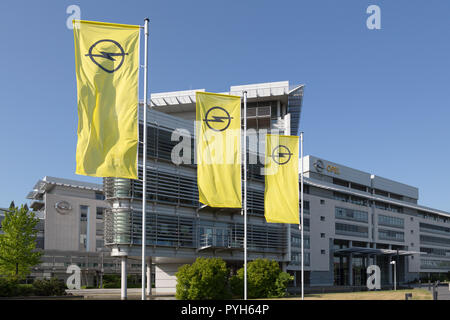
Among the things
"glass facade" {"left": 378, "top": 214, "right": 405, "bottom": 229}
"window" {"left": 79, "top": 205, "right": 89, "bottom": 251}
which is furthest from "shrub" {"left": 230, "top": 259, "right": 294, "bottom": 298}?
"window" {"left": 79, "top": 205, "right": 89, "bottom": 251}

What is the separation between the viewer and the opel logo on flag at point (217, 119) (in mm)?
26625

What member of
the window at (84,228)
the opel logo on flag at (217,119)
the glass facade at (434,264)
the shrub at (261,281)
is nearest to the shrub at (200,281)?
the shrub at (261,281)

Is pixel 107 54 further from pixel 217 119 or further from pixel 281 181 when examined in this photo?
pixel 281 181

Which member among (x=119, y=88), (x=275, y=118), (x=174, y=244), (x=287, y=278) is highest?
(x=275, y=118)

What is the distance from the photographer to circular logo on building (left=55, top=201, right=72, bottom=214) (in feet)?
289

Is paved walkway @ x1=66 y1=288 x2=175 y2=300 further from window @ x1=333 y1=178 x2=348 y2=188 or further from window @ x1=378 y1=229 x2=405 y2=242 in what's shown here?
window @ x1=378 y1=229 x2=405 y2=242

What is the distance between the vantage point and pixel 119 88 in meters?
20.6

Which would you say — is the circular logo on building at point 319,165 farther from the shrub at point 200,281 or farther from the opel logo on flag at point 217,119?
the opel logo on flag at point 217,119

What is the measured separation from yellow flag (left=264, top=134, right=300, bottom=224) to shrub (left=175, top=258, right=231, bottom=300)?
9.18 meters
